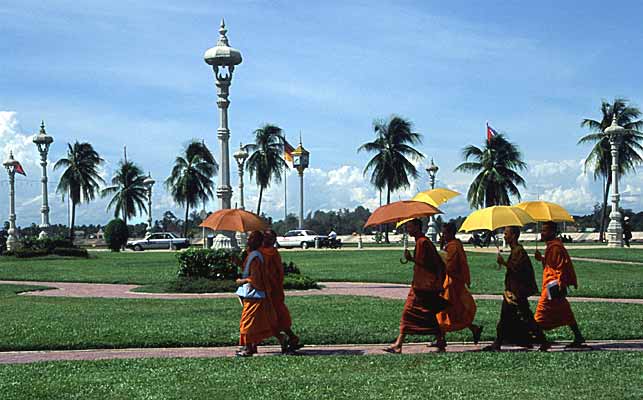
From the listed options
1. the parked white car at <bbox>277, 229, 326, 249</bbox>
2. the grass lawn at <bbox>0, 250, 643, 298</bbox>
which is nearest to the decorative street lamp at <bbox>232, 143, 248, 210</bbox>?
the parked white car at <bbox>277, 229, 326, 249</bbox>

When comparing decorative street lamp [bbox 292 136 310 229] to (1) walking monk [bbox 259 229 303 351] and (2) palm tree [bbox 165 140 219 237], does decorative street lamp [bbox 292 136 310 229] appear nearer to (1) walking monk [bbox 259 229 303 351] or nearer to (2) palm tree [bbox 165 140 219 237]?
(2) palm tree [bbox 165 140 219 237]

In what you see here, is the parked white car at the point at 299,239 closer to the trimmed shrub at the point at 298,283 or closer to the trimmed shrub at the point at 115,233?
the trimmed shrub at the point at 115,233

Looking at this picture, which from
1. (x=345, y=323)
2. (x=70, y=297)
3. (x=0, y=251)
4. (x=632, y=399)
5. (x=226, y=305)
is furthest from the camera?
(x=0, y=251)

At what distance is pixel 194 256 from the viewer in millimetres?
22484

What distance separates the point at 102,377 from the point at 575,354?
5.45m

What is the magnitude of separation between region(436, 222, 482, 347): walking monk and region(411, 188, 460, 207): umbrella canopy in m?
1.54

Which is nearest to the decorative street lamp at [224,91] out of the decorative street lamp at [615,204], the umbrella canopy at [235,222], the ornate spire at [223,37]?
the ornate spire at [223,37]

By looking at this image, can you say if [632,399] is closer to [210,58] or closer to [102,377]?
[102,377]

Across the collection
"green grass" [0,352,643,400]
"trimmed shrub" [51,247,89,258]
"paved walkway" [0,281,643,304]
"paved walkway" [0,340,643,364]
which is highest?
"trimmed shrub" [51,247,89,258]

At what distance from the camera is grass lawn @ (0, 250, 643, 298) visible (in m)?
21.1

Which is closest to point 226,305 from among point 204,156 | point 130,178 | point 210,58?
point 210,58

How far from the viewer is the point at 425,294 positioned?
34.9 ft

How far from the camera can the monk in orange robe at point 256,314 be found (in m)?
10.6

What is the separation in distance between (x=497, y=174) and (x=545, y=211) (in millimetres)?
47826
